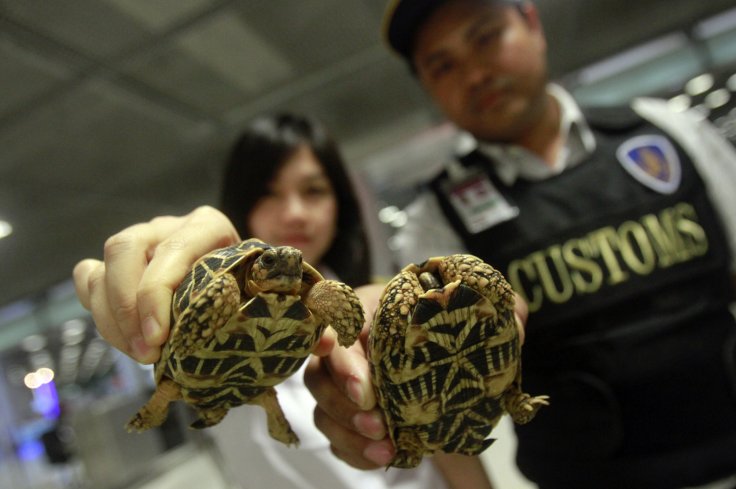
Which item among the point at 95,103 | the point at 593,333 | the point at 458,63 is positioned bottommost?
the point at 593,333

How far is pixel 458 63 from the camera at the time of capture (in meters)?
0.89

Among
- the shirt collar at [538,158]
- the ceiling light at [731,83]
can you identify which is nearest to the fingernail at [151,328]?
the shirt collar at [538,158]

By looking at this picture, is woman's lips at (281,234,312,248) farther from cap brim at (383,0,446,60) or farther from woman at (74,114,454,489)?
cap brim at (383,0,446,60)

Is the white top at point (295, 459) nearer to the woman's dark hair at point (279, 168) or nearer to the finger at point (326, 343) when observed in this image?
the finger at point (326, 343)

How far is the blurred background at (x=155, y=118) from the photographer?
108 centimetres

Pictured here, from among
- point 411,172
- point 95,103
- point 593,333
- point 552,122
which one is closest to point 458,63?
point 552,122

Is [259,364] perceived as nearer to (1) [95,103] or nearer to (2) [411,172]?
(2) [411,172]

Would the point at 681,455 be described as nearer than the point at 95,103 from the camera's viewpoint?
Yes

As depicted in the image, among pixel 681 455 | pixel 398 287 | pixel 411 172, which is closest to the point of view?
pixel 398 287

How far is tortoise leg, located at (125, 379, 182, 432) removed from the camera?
1.92 ft

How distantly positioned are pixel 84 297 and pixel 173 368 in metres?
0.22

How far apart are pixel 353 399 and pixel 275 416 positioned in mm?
128

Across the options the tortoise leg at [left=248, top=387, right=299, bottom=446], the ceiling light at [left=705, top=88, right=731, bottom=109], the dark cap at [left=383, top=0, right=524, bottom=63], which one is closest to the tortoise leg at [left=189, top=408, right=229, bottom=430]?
the tortoise leg at [left=248, top=387, right=299, bottom=446]

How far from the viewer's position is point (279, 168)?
35.8 inches
